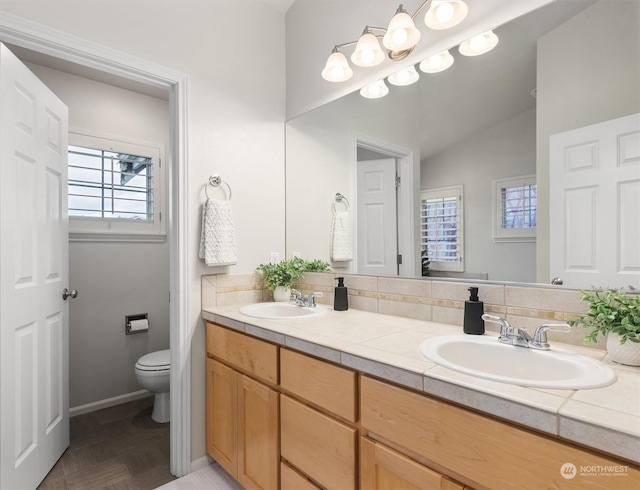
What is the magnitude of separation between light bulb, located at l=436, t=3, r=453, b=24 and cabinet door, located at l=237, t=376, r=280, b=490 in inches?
64.5

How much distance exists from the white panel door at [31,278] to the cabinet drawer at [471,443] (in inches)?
60.9

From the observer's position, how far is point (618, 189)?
1.06 meters

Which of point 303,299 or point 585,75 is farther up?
point 585,75

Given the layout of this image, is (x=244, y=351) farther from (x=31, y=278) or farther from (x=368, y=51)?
(x=368, y=51)

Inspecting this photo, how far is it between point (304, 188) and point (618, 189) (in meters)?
1.56

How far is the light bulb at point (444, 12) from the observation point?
1387 millimetres

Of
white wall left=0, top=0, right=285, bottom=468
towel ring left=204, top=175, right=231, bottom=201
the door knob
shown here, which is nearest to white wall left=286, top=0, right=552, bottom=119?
white wall left=0, top=0, right=285, bottom=468

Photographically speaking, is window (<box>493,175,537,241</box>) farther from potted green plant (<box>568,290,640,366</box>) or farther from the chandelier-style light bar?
the chandelier-style light bar

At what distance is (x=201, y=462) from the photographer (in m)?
1.89

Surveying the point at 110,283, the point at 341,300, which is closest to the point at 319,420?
the point at 341,300

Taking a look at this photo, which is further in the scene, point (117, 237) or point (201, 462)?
point (117, 237)

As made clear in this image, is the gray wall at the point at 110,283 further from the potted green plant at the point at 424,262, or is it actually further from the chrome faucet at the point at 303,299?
the potted green plant at the point at 424,262

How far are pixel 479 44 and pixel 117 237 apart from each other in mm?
2668

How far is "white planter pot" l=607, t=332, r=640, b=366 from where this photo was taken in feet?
3.00
